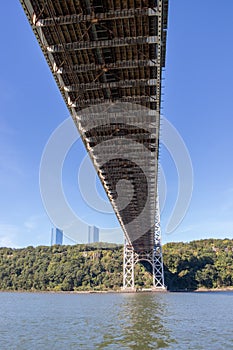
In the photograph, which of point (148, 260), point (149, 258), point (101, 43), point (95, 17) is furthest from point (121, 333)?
point (149, 258)

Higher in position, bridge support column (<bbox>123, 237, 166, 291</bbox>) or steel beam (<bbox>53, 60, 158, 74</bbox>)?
steel beam (<bbox>53, 60, 158, 74</bbox>)

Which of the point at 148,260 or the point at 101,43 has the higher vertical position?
the point at 101,43

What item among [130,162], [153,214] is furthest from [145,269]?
[130,162]

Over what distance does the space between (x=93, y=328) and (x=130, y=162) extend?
17305 millimetres

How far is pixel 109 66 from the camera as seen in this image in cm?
2042

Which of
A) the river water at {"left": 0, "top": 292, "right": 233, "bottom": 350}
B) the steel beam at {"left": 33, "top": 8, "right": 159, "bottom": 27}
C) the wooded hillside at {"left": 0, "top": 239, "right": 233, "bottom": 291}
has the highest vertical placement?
the steel beam at {"left": 33, "top": 8, "right": 159, "bottom": 27}

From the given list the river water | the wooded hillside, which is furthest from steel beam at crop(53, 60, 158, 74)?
the wooded hillside

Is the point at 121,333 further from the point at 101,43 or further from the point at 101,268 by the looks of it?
the point at 101,268

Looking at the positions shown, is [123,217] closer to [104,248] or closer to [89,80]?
[89,80]

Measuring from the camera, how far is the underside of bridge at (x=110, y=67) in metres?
16.7

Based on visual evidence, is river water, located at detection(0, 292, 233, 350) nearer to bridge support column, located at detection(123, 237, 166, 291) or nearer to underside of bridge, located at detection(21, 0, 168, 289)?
underside of bridge, located at detection(21, 0, 168, 289)

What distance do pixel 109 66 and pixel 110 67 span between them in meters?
0.08

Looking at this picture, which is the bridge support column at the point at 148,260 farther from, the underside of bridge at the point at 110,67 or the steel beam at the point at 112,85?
the steel beam at the point at 112,85

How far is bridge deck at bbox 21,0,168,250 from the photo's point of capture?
1667 centimetres
